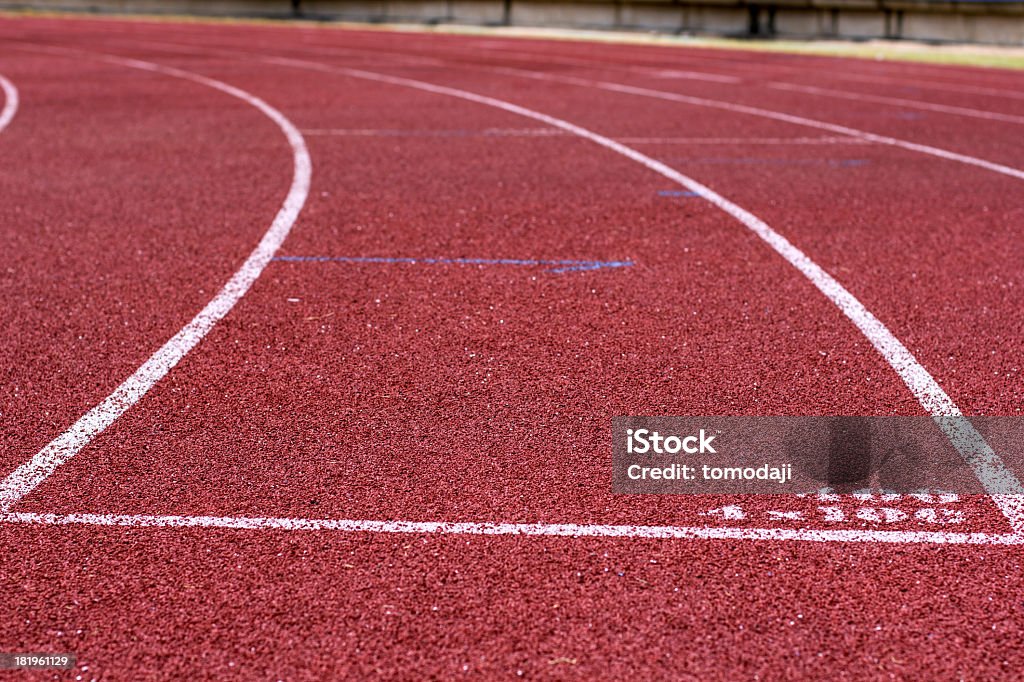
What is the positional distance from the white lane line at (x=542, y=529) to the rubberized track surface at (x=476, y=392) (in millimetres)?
13

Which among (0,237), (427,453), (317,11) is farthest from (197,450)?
(317,11)

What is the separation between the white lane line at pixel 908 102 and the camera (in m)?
11.9

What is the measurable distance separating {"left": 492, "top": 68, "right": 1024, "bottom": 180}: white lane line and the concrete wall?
405 inches

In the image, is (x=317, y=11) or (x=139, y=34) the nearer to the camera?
(x=139, y=34)

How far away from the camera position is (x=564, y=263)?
20.0ft

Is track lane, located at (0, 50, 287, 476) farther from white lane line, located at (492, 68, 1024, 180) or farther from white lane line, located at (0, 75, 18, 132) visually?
white lane line, located at (492, 68, 1024, 180)

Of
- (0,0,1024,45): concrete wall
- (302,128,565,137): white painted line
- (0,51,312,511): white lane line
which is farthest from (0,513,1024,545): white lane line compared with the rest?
(0,0,1024,45): concrete wall

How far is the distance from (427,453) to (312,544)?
2.17ft

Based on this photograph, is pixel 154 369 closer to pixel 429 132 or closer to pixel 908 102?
pixel 429 132

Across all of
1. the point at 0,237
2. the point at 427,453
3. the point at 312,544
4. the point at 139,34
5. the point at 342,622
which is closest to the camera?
the point at 342,622

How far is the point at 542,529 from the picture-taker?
3.39 metres

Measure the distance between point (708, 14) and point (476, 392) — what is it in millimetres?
22917

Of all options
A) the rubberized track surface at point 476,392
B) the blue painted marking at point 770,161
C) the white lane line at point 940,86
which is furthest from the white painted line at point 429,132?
the white lane line at point 940,86

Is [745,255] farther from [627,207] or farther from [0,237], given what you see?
[0,237]
